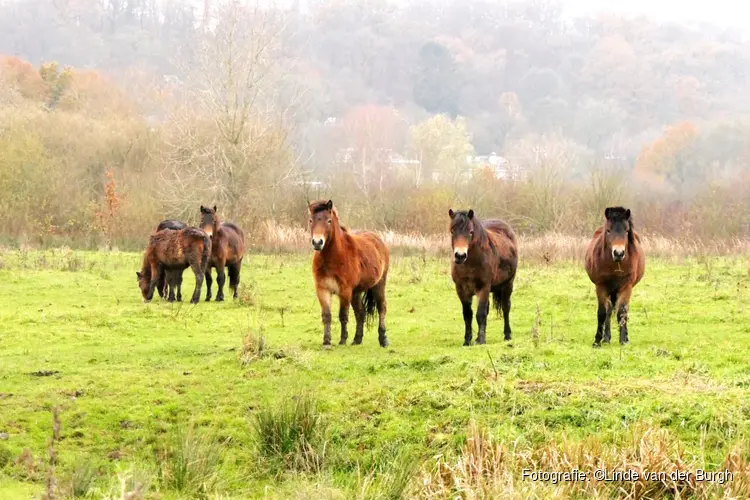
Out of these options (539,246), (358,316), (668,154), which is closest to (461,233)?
(358,316)

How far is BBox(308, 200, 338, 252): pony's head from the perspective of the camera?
1126 centimetres

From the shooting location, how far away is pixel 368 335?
1359cm

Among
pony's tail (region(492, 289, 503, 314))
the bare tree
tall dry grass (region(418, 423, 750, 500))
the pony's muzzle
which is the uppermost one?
the bare tree

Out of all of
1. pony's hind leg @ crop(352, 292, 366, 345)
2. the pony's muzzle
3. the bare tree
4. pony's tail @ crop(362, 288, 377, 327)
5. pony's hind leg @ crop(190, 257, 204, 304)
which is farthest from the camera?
the bare tree

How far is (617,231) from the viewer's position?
1140 centimetres

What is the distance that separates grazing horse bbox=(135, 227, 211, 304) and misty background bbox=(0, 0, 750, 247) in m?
14.2

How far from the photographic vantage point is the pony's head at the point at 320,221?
11.3 meters

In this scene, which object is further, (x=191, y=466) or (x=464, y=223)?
(x=464, y=223)

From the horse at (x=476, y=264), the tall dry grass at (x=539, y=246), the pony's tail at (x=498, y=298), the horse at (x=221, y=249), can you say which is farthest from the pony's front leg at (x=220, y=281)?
the tall dry grass at (x=539, y=246)

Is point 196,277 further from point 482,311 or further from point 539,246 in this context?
point 539,246

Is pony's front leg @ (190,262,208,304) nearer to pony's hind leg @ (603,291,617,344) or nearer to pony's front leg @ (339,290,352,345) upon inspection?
pony's front leg @ (339,290,352,345)

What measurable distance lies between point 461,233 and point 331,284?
6.20ft

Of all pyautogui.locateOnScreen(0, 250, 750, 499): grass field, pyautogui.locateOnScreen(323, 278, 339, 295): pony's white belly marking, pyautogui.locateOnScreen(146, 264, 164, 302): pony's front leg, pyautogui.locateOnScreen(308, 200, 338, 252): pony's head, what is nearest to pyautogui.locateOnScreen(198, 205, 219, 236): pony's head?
pyautogui.locateOnScreen(146, 264, 164, 302): pony's front leg

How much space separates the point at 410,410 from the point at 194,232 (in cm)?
972
